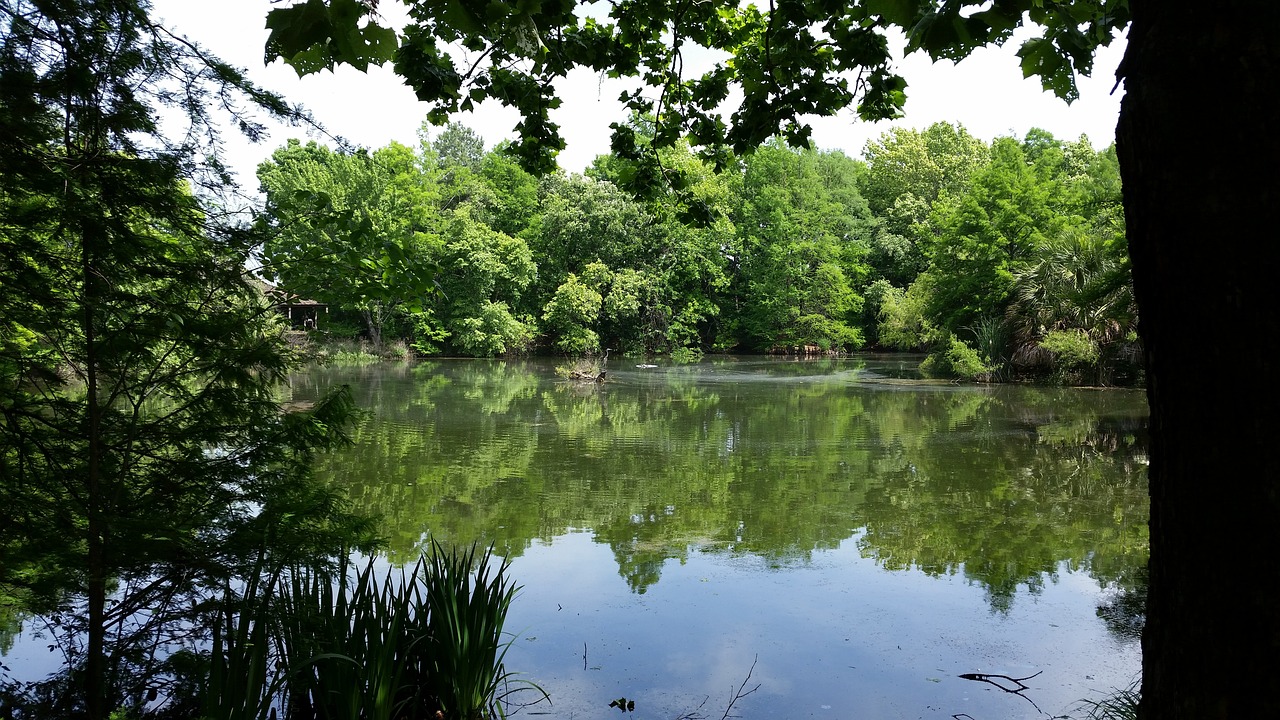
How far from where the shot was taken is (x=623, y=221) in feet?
108

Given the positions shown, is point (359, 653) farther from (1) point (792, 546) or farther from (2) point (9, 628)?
(1) point (792, 546)

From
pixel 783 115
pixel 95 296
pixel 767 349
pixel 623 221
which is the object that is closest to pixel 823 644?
pixel 783 115

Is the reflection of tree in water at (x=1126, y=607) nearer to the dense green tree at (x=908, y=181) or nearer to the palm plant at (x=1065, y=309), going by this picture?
the palm plant at (x=1065, y=309)

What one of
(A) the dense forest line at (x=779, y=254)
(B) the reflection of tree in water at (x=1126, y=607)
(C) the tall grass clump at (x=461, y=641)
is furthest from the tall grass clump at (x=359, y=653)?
(A) the dense forest line at (x=779, y=254)

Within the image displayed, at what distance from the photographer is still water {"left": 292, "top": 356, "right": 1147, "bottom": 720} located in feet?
12.7

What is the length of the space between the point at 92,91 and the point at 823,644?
3.99m

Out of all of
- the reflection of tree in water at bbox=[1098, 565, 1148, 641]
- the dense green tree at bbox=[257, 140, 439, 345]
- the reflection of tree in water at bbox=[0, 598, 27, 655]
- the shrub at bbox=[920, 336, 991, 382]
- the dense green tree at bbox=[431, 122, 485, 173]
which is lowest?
the reflection of tree in water at bbox=[1098, 565, 1148, 641]

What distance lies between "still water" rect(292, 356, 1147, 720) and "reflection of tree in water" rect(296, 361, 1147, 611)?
4 cm

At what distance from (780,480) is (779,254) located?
27.9 metres

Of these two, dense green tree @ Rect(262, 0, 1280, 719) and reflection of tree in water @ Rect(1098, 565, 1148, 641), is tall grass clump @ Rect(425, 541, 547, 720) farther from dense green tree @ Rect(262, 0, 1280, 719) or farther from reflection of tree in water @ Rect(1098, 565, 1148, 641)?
reflection of tree in water @ Rect(1098, 565, 1148, 641)

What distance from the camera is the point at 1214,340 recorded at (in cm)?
124

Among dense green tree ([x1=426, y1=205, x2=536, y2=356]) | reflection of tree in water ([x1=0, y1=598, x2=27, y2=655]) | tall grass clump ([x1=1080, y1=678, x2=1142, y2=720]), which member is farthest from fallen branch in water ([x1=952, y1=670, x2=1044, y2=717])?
dense green tree ([x1=426, y1=205, x2=536, y2=356])

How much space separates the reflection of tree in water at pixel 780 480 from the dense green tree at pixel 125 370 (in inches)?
65.7

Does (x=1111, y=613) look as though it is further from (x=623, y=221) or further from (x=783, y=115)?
(x=623, y=221)
